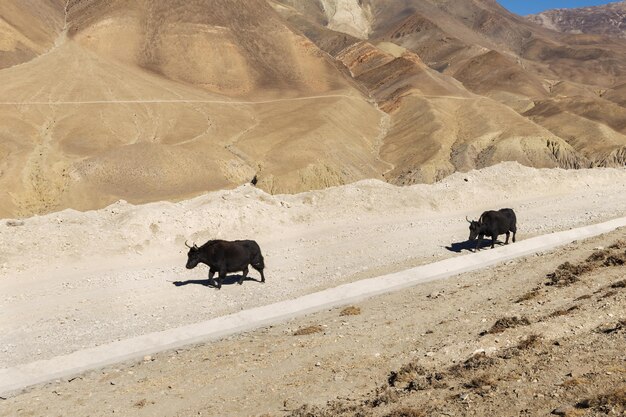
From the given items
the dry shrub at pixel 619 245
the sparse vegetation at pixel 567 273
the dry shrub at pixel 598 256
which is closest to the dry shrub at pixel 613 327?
the sparse vegetation at pixel 567 273

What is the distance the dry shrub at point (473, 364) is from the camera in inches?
551

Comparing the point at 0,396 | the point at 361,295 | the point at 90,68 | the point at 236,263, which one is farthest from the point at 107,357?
the point at 90,68

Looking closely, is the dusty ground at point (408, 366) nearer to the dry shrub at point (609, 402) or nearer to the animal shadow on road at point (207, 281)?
the dry shrub at point (609, 402)

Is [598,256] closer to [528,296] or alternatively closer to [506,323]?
[528,296]

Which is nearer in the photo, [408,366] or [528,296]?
[408,366]

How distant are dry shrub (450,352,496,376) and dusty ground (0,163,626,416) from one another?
0.71ft

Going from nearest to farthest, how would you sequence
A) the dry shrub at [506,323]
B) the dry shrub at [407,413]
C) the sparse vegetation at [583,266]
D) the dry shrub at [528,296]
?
1. the dry shrub at [407,413]
2. the dry shrub at [506,323]
3. the dry shrub at [528,296]
4. the sparse vegetation at [583,266]

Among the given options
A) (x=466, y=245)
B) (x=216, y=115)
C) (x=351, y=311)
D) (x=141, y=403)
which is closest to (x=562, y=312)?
(x=351, y=311)

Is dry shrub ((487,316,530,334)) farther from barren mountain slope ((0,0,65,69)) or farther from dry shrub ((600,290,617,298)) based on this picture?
barren mountain slope ((0,0,65,69))

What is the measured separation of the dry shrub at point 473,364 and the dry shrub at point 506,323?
2.06 meters

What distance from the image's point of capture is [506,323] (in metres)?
16.9

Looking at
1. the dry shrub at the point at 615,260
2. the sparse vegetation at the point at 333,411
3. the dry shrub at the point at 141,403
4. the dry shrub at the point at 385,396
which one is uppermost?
the dry shrub at the point at 615,260

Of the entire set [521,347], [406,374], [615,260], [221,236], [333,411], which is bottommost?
[333,411]

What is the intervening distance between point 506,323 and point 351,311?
6.85 metres
